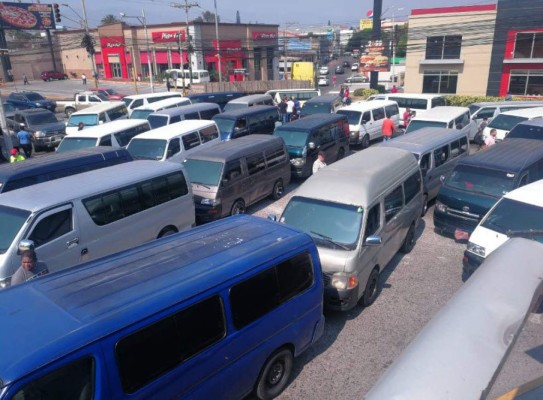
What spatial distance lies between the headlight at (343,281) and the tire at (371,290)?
0.68m

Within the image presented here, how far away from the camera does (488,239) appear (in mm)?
7328

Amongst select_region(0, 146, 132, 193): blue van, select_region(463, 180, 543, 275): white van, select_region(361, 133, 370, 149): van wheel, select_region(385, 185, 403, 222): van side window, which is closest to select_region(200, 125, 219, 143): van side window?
select_region(0, 146, 132, 193): blue van

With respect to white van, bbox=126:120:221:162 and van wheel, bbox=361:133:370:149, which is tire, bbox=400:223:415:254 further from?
van wheel, bbox=361:133:370:149

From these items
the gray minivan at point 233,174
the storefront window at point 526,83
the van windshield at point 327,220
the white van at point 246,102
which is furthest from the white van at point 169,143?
the storefront window at point 526,83

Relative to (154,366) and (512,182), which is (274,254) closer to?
(154,366)

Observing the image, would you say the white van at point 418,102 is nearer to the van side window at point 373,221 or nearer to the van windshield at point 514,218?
the van windshield at point 514,218

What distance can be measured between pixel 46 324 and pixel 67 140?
41.2ft

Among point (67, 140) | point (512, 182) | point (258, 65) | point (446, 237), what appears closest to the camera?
point (512, 182)

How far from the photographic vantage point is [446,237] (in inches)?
400

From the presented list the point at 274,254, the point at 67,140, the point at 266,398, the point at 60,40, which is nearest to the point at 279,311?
the point at 274,254

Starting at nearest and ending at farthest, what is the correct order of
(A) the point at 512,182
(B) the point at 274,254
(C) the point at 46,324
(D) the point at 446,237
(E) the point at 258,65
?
(C) the point at 46,324 → (B) the point at 274,254 → (A) the point at 512,182 → (D) the point at 446,237 → (E) the point at 258,65

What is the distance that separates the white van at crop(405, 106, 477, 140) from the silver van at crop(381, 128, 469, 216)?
2433mm

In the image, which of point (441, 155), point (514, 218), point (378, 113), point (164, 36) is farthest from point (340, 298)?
point (164, 36)

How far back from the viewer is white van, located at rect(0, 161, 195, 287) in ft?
22.6
